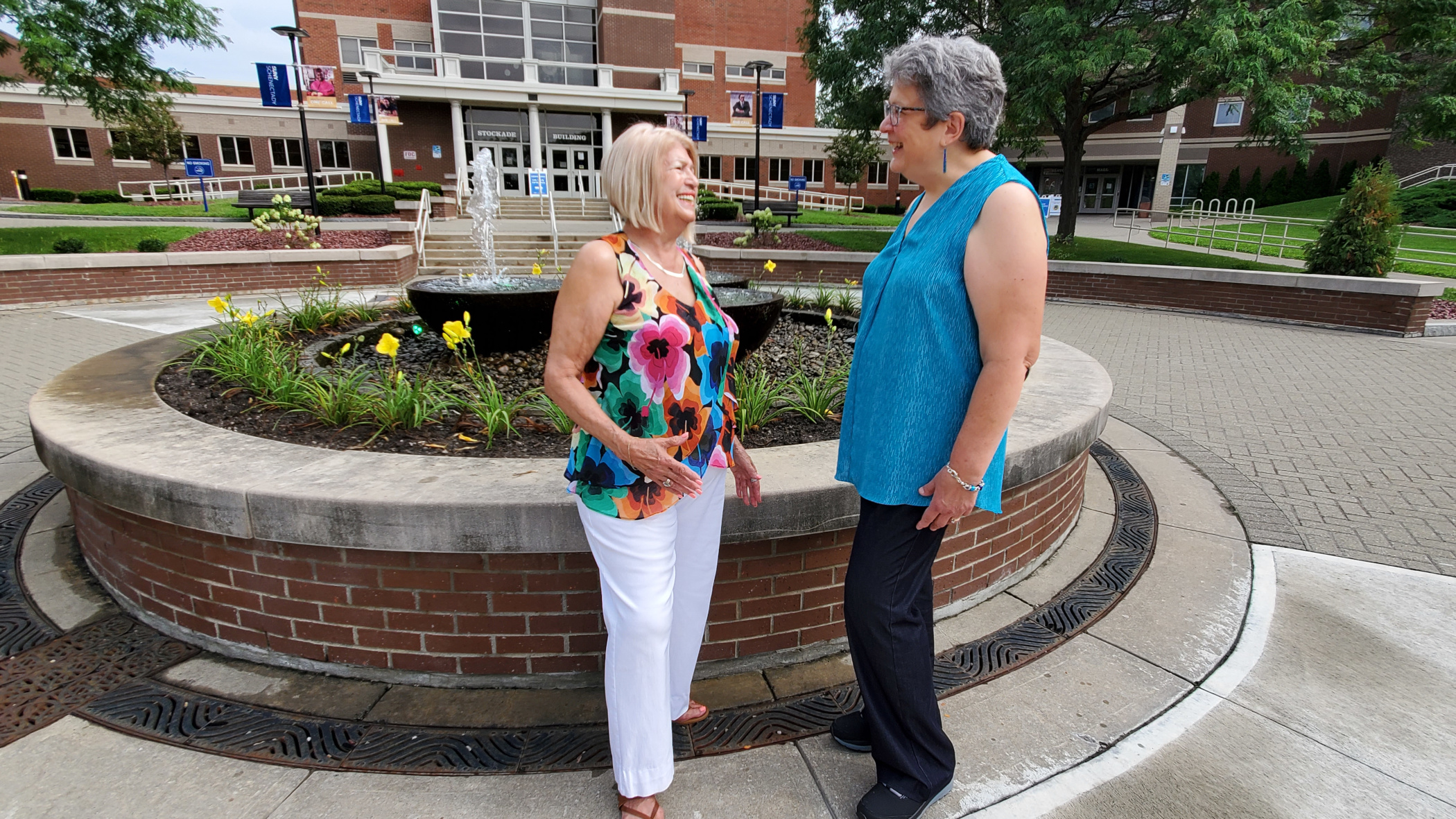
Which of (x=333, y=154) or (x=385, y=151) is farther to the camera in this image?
(x=333, y=154)

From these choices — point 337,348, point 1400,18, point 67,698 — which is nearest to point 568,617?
point 67,698

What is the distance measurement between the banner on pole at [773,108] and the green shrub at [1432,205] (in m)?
22.5

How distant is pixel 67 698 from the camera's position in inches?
103

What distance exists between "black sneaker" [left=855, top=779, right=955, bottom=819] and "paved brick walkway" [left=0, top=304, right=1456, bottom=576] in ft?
10.7

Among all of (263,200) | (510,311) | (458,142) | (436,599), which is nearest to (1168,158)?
(458,142)

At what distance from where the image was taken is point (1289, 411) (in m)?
6.76

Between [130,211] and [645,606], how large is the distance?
30072 millimetres

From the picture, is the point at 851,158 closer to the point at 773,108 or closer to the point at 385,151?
the point at 773,108

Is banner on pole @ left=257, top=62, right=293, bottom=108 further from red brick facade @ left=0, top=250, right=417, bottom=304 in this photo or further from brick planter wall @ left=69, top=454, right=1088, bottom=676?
brick planter wall @ left=69, top=454, right=1088, bottom=676

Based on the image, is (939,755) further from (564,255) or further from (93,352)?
(564,255)

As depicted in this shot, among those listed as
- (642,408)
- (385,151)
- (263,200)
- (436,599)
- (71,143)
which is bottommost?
(436,599)

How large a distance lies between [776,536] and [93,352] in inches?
363

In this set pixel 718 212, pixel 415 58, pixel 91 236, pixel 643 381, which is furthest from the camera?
pixel 415 58

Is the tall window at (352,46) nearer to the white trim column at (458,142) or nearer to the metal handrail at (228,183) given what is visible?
the metal handrail at (228,183)
